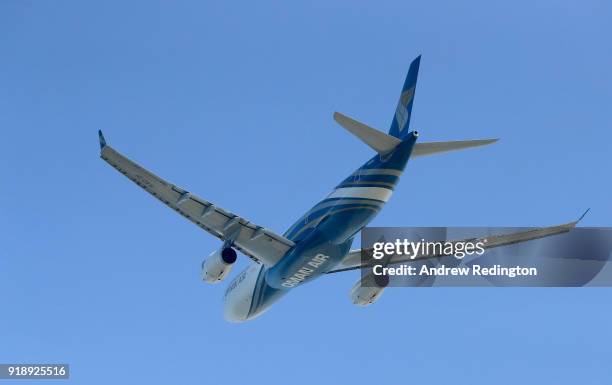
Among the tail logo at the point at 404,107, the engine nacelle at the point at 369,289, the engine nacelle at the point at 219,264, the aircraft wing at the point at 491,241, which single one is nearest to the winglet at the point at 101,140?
the engine nacelle at the point at 219,264

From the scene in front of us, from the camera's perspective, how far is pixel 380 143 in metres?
31.0

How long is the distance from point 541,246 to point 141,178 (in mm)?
18182

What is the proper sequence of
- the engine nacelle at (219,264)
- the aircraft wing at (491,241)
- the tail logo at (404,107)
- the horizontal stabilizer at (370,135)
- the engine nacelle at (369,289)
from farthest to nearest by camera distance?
the engine nacelle at (369,289)
the aircraft wing at (491,241)
the engine nacelle at (219,264)
the tail logo at (404,107)
the horizontal stabilizer at (370,135)

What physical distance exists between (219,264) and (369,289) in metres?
8.33

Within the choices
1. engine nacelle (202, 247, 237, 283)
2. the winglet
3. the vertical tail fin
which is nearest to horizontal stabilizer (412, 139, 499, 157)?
the vertical tail fin

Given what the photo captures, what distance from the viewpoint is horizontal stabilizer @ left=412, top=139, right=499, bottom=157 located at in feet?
95.0

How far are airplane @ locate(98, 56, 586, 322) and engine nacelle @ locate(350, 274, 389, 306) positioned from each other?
4.48ft

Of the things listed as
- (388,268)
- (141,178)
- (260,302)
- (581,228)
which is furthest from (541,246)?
(141,178)

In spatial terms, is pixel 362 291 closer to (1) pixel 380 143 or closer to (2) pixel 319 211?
(2) pixel 319 211

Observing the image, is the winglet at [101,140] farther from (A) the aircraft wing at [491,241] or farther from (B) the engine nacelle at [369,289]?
(B) the engine nacelle at [369,289]

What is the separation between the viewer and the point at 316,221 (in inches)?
1324

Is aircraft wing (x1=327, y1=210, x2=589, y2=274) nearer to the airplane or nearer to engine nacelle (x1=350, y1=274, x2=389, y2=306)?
the airplane

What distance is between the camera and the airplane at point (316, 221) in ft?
103

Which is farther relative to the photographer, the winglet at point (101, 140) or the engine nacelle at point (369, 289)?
the engine nacelle at point (369, 289)
